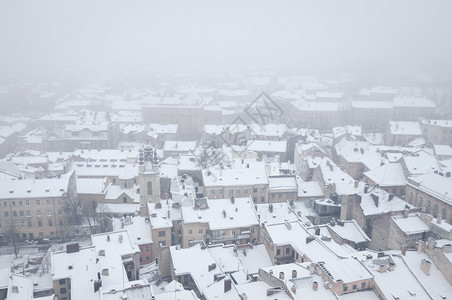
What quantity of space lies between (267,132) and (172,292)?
2741 inches

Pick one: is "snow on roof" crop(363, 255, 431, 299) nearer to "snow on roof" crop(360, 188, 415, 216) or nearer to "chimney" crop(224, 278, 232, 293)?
"snow on roof" crop(360, 188, 415, 216)

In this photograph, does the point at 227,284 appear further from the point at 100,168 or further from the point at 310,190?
the point at 100,168

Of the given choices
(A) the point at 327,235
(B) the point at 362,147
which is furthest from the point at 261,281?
(B) the point at 362,147

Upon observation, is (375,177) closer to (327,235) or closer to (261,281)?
(327,235)

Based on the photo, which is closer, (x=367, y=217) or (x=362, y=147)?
(x=367, y=217)

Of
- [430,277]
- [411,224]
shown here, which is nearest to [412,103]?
[411,224]

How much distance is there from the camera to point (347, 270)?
125 ft

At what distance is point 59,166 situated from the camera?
80062 millimetres

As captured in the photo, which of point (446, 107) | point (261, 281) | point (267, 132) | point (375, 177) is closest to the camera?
point (261, 281)

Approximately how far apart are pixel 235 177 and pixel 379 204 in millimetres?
22773

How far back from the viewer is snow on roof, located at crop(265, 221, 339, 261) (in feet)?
145

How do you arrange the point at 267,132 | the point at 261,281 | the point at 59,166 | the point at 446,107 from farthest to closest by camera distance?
the point at 446,107
the point at 267,132
the point at 59,166
the point at 261,281

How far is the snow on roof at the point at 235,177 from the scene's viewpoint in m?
65.2

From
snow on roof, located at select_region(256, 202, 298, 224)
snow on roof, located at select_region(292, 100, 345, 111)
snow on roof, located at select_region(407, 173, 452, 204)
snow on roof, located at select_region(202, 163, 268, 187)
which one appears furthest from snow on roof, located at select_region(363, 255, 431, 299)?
snow on roof, located at select_region(292, 100, 345, 111)
